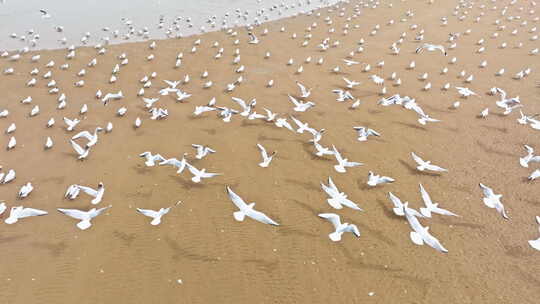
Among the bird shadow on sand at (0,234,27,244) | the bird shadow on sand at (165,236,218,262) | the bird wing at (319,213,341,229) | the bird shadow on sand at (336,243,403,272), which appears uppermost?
the bird wing at (319,213,341,229)

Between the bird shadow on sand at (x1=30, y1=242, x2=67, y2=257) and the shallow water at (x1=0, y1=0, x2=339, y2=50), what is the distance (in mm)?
17659

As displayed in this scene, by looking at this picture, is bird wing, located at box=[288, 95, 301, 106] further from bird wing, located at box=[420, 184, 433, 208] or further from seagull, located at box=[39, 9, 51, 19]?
seagull, located at box=[39, 9, 51, 19]

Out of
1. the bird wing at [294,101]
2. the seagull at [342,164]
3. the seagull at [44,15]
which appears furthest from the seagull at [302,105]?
the seagull at [44,15]

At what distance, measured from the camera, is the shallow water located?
24.6m

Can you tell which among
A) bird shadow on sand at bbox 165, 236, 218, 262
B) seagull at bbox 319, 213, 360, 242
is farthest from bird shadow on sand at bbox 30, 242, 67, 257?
seagull at bbox 319, 213, 360, 242

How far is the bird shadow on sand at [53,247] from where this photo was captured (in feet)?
30.7

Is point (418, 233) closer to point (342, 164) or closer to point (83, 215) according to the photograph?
point (342, 164)

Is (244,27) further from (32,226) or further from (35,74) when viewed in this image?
(32,226)

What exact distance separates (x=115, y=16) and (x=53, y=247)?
24201 millimetres

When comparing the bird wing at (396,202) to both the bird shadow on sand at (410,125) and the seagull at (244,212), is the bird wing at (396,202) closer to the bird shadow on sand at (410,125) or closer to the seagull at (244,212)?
the seagull at (244,212)

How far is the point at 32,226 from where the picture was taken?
398 inches

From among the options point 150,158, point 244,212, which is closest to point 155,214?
point 244,212

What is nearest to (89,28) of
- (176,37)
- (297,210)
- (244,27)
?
(176,37)

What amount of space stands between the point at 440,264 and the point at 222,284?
5273 millimetres
